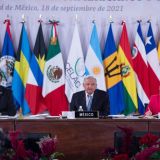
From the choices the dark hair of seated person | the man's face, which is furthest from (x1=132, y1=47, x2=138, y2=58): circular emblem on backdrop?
the dark hair of seated person

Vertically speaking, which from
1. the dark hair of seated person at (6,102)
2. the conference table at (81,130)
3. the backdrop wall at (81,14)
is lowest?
the conference table at (81,130)

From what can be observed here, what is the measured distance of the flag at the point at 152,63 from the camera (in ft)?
19.6

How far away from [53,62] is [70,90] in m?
0.52

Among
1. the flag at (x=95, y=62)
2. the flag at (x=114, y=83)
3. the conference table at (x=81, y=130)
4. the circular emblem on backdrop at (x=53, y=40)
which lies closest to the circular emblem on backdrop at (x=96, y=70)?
the flag at (x=95, y=62)

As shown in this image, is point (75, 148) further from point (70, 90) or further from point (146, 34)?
point (146, 34)

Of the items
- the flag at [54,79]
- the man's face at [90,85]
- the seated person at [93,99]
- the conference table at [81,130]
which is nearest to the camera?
the conference table at [81,130]

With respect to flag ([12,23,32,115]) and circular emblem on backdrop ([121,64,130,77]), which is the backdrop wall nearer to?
flag ([12,23,32,115])

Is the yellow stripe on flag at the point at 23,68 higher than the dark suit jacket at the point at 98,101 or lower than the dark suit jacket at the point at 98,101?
higher

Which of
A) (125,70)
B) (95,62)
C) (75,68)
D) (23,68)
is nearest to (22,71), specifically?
(23,68)

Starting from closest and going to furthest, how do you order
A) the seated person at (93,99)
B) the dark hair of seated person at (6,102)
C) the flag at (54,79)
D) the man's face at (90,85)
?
1. the man's face at (90,85)
2. the seated person at (93,99)
3. the dark hair of seated person at (6,102)
4. the flag at (54,79)

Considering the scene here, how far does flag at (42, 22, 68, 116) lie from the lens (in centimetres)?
597

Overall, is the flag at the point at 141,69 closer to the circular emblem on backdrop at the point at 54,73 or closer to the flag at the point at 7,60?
the circular emblem on backdrop at the point at 54,73

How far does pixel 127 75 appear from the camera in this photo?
235 inches

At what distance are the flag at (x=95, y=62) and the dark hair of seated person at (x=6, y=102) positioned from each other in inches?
49.6
